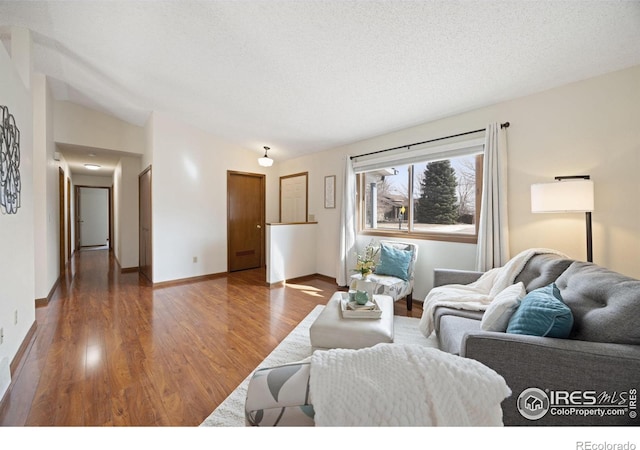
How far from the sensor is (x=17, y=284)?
2.07m

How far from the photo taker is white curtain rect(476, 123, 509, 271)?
2605mm

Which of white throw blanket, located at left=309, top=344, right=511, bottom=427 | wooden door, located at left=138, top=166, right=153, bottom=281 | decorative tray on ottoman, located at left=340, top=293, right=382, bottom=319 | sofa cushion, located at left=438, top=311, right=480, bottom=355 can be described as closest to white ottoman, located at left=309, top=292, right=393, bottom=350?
decorative tray on ottoman, located at left=340, top=293, right=382, bottom=319

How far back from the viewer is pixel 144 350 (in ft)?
7.10

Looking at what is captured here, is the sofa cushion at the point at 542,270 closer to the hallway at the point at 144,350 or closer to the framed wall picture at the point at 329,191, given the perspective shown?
the hallway at the point at 144,350

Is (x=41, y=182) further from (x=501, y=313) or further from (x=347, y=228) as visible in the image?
(x=501, y=313)

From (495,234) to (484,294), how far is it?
743mm

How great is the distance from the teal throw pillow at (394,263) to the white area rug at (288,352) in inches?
20.3

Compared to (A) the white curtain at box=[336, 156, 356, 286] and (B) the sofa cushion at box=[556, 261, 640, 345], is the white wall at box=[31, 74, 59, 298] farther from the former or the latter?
(B) the sofa cushion at box=[556, 261, 640, 345]

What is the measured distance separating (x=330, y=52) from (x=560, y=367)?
2507 millimetres

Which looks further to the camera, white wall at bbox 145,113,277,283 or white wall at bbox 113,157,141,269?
white wall at bbox 113,157,141,269

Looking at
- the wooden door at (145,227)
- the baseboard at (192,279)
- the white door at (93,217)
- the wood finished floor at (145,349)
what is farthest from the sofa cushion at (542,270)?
the white door at (93,217)

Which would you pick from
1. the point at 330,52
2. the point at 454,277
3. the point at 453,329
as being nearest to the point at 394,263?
the point at 454,277

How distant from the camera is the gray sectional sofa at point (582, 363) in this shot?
104 cm

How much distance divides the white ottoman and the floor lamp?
1.51m
